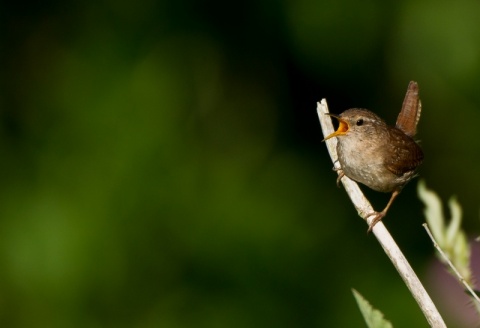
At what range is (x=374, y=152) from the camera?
3137 mm

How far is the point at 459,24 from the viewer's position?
400 cm

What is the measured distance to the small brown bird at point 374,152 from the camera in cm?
297

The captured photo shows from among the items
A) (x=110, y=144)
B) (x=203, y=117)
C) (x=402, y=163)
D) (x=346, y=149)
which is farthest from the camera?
(x=203, y=117)

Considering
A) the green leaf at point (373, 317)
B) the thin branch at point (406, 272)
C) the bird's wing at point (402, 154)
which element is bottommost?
the bird's wing at point (402, 154)

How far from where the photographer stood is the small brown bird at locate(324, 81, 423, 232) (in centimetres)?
297

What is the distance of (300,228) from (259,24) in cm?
91

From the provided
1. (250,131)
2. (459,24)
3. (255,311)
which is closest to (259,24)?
(250,131)

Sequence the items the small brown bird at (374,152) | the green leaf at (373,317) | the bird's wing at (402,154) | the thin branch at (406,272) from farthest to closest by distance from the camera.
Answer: the bird's wing at (402,154) → the small brown bird at (374,152) → the thin branch at (406,272) → the green leaf at (373,317)

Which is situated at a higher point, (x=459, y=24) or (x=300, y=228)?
(x=459, y=24)

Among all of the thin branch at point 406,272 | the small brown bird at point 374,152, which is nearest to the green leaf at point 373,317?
the thin branch at point 406,272

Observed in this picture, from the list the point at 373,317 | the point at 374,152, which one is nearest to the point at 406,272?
the point at 373,317

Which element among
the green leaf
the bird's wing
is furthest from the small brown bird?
the green leaf

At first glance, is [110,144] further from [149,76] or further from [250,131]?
[250,131]

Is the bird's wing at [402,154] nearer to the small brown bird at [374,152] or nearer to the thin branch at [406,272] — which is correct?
the small brown bird at [374,152]
